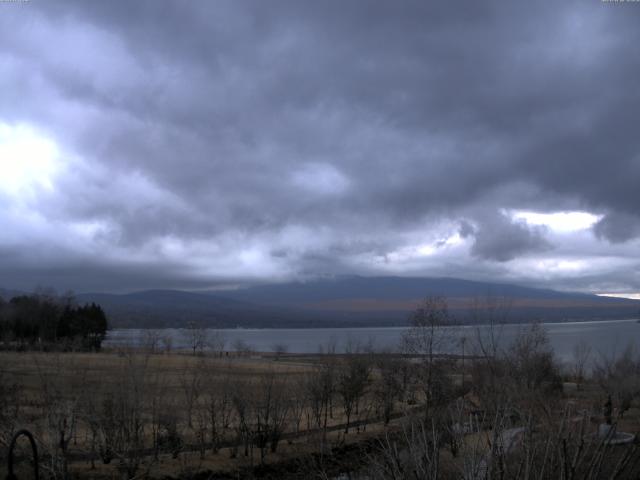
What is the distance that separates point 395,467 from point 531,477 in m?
2.28

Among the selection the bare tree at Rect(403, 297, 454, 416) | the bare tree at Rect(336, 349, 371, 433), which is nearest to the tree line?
the bare tree at Rect(336, 349, 371, 433)

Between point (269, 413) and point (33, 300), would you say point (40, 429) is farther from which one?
point (33, 300)

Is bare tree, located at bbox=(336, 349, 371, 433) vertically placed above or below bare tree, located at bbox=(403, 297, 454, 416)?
below

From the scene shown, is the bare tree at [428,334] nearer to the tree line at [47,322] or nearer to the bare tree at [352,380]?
the bare tree at [352,380]

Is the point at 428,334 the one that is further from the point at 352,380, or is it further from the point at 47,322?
the point at 47,322

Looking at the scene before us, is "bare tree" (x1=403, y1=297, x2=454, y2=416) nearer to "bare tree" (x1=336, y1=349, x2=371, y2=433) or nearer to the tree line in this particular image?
"bare tree" (x1=336, y1=349, x2=371, y2=433)

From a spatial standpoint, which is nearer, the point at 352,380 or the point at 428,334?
the point at 352,380

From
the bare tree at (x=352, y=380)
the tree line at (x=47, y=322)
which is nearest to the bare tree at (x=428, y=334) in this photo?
the bare tree at (x=352, y=380)

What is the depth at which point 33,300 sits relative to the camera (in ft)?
429

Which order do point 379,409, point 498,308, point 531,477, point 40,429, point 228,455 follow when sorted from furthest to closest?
point 498,308
point 379,409
point 228,455
point 40,429
point 531,477

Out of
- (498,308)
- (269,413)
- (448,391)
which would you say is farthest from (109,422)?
(498,308)

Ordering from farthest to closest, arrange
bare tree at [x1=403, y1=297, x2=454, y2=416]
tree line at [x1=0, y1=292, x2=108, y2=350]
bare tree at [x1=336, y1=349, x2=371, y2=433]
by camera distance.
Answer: tree line at [x1=0, y1=292, x2=108, y2=350]
bare tree at [x1=403, y1=297, x2=454, y2=416]
bare tree at [x1=336, y1=349, x2=371, y2=433]

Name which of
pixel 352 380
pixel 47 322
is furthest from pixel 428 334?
pixel 47 322

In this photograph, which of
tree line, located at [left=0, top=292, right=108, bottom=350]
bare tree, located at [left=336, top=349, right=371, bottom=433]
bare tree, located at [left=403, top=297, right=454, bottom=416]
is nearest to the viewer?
bare tree, located at [left=336, top=349, right=371, bottom=433]
